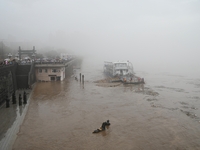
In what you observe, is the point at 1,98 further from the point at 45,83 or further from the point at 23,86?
the point at 45,83

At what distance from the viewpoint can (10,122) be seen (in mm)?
17594

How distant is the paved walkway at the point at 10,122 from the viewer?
14.1 m


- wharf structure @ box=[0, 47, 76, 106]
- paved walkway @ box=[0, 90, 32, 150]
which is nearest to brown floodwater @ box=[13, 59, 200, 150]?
paved walkway @ box=[0, 90, 32, 150]

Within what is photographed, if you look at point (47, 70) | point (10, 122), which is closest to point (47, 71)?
point (47, 70)

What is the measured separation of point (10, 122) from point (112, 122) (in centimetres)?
894

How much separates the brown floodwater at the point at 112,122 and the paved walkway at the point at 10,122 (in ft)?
1.56

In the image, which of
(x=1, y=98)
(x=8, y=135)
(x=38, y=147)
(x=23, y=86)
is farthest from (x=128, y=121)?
(x=23, y=86)

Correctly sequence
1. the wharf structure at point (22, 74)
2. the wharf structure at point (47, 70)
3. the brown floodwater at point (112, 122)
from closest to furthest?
1. the brown floodwater at point (112, 122)
2. the wharf structure at point (22, 74)
3. the wharf structure at point (47, 70)

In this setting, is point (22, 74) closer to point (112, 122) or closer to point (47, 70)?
point (47, 70)

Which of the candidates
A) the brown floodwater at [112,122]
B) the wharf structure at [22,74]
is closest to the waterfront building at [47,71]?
the wharf structure at [22,74]

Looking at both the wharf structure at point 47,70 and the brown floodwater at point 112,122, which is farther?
the wharf structure at point 47,70

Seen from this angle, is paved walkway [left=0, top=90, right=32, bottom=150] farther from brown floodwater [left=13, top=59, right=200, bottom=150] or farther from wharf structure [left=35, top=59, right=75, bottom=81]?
wharf structure [left=35, top=59, right=75, bottom=81]

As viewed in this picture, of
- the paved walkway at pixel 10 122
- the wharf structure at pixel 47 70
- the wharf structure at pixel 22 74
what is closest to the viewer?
the paved walkway at pixel 10 122

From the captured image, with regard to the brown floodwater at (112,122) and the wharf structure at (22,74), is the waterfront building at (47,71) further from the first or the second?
the brown floodwater at (112,122)
